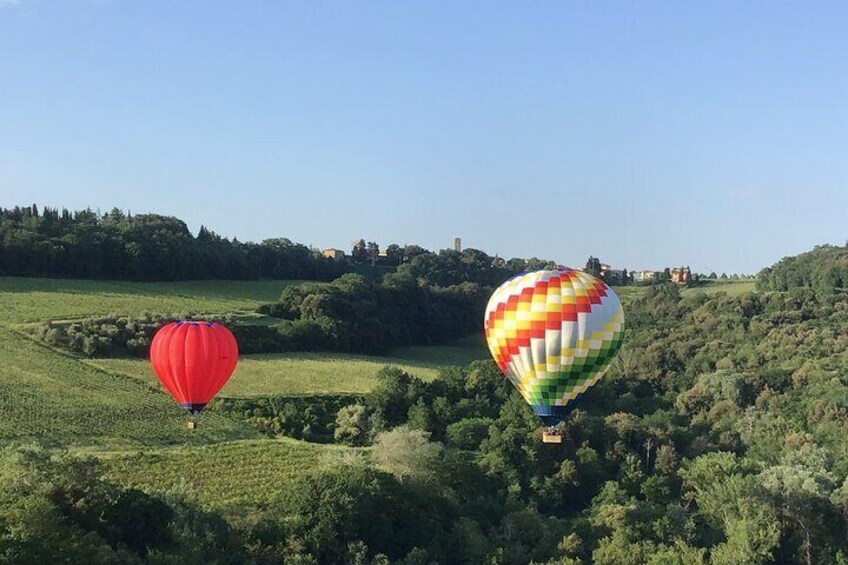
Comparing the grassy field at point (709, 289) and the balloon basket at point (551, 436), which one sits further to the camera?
the grassy field at point (709, 289)

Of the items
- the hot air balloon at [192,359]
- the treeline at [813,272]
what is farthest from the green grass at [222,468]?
the treeline at [813,272]

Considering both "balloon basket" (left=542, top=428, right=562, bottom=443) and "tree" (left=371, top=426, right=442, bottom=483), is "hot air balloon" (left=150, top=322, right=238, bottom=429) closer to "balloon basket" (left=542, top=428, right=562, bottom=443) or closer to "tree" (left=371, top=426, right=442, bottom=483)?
"tree" (left=371, top=426, right=442, bottom=483)

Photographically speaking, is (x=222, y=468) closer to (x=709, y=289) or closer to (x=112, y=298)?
(x=112, y=298)

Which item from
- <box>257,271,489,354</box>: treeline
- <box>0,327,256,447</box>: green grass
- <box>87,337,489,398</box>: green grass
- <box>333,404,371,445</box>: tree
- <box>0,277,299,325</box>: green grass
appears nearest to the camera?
<box>0,327,256,447</box>: green grass

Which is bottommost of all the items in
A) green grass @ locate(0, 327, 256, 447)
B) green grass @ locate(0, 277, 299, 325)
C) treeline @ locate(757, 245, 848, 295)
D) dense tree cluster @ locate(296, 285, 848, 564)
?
dense tree cluster @ locate(296, 285, 848, 564)

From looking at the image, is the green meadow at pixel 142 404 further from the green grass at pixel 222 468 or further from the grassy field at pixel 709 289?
the grassy field at pixel 709 289

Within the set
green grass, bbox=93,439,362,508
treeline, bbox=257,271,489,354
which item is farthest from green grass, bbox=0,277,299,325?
green grass, bbox=93,439,362,508

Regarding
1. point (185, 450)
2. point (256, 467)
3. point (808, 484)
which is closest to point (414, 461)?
point (256, 467)
